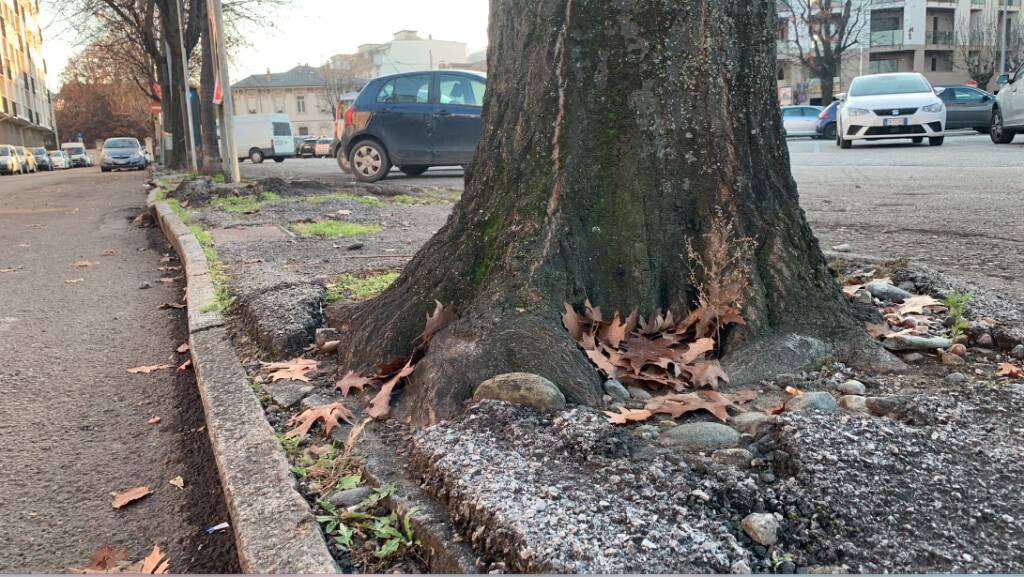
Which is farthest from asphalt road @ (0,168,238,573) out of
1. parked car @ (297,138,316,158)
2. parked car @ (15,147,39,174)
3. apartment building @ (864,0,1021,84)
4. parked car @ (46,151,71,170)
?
apartment building @ (864,0,1021,84)

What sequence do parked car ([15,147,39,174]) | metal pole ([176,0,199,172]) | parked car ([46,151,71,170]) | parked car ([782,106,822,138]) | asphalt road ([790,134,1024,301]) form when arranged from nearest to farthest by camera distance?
asphalt road ([790,134,1024,301]), metal pole ([176,0,199,172]), parked car ([782,106,822,138]), parked car ([15,147,39,174]), parked car ([46,151,71,170])

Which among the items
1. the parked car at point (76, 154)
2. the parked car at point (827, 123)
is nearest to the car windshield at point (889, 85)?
the parked car at point (827, 123)

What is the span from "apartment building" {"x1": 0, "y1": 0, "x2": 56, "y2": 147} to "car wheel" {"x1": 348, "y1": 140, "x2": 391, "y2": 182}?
47.8 meters

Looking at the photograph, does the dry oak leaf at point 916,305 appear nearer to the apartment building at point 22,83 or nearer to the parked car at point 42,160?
the apartment building at point 22,83

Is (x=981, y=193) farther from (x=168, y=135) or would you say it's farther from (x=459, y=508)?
(x=168, y=135)

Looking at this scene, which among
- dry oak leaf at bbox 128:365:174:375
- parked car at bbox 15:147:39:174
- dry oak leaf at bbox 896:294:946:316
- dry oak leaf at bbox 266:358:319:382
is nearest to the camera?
dry oak leaf at bbox 266:358:319:382

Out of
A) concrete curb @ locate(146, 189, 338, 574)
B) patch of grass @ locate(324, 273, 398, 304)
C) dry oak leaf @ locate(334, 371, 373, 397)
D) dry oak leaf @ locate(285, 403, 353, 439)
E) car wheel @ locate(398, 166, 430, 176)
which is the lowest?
concrete curb @ locate(146, 189, 338, 574)

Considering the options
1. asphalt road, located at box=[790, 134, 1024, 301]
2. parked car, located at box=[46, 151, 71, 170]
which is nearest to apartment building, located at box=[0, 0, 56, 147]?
parked car, located at box=[46, 151, 71, 170]

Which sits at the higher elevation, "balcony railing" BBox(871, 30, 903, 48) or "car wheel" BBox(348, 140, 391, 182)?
"balcony railing" BBox(871, 30, 903, 48)

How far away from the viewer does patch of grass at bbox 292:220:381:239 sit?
7230mm

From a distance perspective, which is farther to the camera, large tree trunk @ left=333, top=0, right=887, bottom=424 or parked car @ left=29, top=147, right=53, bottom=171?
parked car @ left=29, top=147, right=53, bottom=171

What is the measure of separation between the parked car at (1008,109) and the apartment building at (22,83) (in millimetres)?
54323

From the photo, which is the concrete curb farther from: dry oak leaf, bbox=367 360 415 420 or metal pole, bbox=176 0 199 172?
metal pole, bbox=176 0 199 172

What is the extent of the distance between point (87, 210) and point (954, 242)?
512 inches
